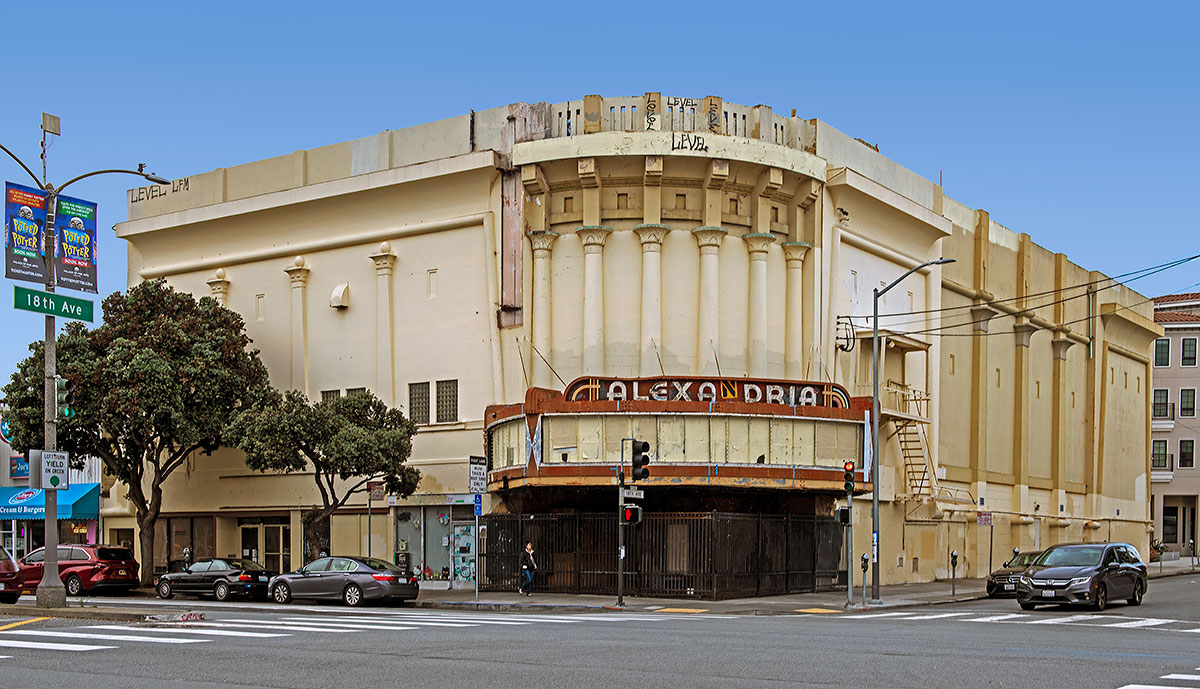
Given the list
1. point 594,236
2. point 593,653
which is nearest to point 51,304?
point 593,653

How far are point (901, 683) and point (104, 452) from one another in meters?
33.5

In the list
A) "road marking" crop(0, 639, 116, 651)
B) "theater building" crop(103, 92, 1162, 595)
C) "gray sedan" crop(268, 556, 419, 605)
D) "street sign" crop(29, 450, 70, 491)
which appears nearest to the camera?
"road marking" crop(0, 639, 116, 651)

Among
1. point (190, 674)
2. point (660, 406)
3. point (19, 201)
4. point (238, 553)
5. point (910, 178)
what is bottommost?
point (238, 553)

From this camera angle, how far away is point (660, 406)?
34.1m

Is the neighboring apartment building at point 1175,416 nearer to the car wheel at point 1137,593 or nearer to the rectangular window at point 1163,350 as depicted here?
the rectangular window at point 1163,350

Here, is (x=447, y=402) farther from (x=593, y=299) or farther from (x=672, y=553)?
(x=672, y=553)

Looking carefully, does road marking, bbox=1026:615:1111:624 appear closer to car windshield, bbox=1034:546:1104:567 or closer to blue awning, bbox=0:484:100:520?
car windshield, bbox=1034:546:1104:567

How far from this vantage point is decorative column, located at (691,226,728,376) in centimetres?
3831

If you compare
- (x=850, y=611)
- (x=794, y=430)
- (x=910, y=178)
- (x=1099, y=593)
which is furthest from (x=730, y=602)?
(x=910, y=178)

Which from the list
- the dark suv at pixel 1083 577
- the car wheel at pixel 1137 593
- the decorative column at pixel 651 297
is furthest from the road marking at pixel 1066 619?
the decorative column at pixel 651 297

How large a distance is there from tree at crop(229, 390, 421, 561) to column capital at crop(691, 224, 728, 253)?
10.6m

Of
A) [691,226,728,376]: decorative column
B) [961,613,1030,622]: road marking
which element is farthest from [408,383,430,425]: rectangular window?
[961,613,1030,622]: road marking

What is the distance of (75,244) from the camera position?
2547 centimetres

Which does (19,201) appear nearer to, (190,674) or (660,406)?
(190,674)
